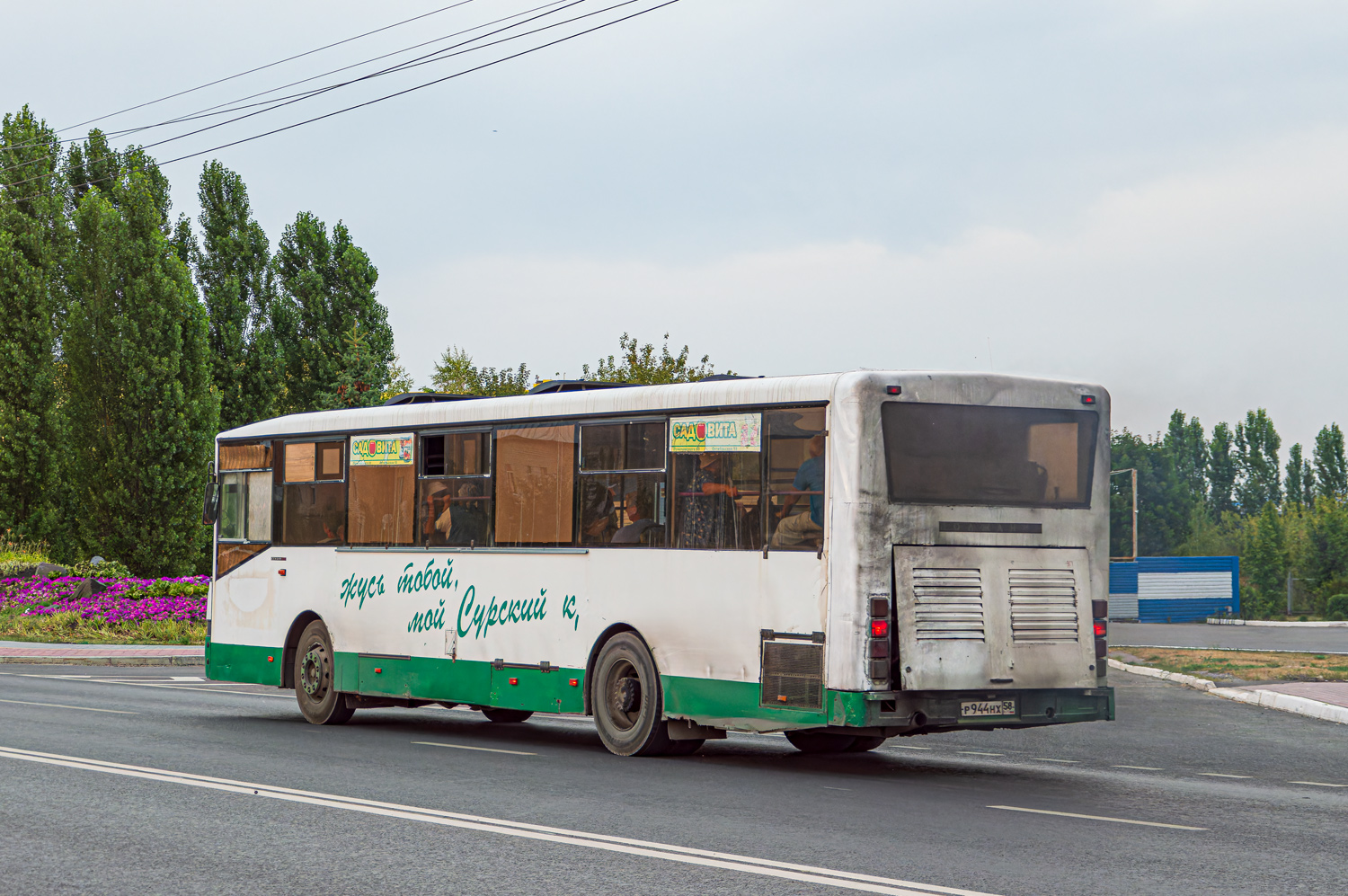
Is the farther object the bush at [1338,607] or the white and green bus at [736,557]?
the bush at [1338,607]

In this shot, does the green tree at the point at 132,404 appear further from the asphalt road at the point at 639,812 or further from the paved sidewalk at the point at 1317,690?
the paved sidewalk at the point at 1317,690

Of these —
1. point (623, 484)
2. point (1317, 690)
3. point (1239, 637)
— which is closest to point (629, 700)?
point (623, 484)

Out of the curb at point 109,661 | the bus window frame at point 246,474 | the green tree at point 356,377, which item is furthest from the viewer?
the green tree at point 356,377

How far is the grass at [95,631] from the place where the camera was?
96.8 feet

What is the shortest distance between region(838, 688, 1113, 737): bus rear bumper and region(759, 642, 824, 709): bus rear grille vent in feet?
1.34

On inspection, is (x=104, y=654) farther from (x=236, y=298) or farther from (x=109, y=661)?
(x=236, y=298)

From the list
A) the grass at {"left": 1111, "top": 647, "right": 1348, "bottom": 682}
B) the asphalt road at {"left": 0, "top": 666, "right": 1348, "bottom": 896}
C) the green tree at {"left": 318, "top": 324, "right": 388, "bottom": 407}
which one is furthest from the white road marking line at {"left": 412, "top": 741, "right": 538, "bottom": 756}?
the green tree at {"left": 318, "top": 324, "right": 388, "bottom": 407}

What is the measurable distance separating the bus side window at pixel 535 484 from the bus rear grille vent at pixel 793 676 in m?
2.62

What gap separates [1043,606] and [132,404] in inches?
1033

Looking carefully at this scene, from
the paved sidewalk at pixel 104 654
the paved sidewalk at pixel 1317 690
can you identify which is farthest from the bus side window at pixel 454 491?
the paved sidewalk at pixel 104 654

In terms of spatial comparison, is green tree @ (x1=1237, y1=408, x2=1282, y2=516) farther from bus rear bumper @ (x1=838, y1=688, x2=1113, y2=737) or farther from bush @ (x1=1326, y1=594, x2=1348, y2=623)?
bus rear bumper @ (x1=838, y1=688, x2=1113, y2=737)

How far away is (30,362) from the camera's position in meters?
37.5

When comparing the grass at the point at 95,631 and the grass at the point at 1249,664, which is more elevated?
the grass at the point at 95,631

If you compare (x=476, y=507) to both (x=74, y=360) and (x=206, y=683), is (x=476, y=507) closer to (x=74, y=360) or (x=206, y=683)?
(x=206, y=683)
